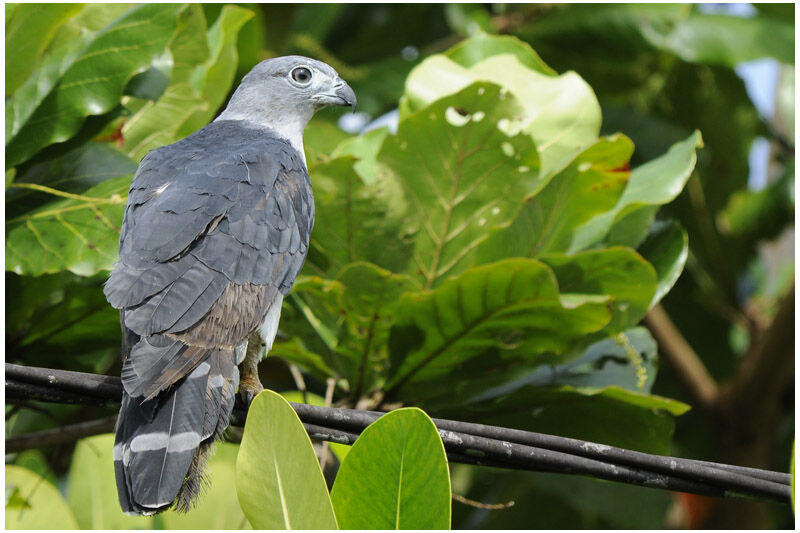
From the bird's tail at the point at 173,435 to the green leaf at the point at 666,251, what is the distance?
Answer: 1.36 metres

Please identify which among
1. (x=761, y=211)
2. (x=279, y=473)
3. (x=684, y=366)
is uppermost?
(x=279, y=473)

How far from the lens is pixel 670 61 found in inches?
205

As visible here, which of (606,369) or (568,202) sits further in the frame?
(606,369)

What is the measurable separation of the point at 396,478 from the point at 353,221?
42.6 inches

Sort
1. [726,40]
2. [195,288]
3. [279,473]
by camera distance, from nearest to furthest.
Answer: [279,473] < [195,288] < [726,40]

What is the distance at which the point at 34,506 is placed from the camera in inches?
110

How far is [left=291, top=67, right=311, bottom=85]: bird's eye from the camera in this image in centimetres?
320

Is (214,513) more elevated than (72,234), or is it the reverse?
(72,234)

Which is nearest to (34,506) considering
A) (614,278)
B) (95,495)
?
(95,495)

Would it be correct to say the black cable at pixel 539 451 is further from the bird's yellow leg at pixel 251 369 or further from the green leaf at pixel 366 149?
the green leaf at pixel 366 149

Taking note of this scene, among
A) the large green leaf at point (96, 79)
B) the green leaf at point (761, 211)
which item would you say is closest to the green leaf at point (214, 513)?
the large green leaf at point (96, 79)

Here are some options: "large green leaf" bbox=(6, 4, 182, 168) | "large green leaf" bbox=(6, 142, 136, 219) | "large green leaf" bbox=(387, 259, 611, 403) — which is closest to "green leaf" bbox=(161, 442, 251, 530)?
"large green leaf" bbox=(387, 259, 611, 403)

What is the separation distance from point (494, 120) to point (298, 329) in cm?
84

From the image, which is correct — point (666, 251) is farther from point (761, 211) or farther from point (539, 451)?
point (761, 211)
